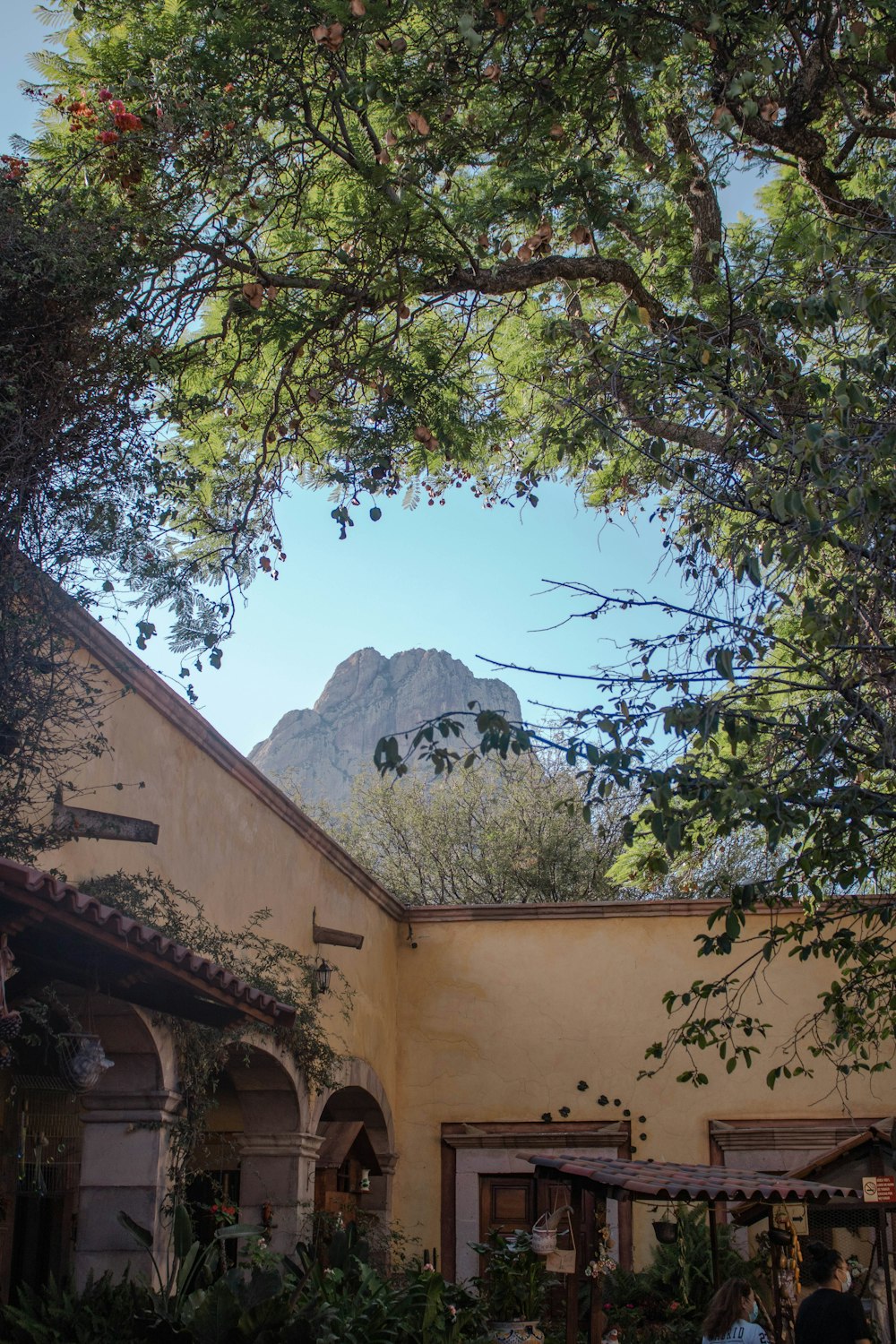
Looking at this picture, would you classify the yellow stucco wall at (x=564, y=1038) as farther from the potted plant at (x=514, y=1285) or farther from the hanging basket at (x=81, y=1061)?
the hanging basket at (x=81, y=1061)

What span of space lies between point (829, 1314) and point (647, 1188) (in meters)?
1.16

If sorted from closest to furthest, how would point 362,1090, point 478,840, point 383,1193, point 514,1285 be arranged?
point 514,1285 < point 362,1090 < point 383,1193 < point 478,840

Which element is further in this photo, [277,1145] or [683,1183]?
[277,1145]

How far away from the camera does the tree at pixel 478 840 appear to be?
22.5 m

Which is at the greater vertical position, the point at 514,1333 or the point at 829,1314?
the point at 829,1314

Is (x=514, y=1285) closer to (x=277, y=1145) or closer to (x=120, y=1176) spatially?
(x=277, y=1145)

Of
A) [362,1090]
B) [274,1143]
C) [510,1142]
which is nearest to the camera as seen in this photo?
[274,1143]

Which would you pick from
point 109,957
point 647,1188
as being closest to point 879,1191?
point 647,1188

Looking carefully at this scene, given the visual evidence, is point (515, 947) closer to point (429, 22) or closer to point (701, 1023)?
point (701, 1023)

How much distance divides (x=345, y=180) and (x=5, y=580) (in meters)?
3.38

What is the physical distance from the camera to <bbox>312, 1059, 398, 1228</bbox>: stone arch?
11.8 m

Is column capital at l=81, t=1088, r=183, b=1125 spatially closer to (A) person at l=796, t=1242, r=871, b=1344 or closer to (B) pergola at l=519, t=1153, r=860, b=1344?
(B) pergola at l=519, t=1153, r=860, b=1344

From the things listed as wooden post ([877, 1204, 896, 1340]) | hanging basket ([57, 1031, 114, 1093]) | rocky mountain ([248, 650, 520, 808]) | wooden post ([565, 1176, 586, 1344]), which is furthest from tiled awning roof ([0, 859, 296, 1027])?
rocky mountain ([248, 650, 520, 808])

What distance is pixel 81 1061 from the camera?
19.2 ft
